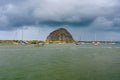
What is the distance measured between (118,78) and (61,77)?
297 inches

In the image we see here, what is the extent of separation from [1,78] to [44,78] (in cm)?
571

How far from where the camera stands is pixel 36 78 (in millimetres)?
32750

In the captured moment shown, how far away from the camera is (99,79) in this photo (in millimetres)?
32031

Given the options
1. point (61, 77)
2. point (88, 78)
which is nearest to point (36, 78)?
point (61, 77)

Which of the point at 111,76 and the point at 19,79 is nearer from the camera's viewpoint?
the point at 19,79

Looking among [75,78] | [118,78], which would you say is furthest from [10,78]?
[118,78]

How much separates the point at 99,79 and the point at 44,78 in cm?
724

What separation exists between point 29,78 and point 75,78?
612 cm

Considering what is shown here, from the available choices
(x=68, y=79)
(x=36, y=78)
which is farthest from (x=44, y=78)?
(x=68, y=79)

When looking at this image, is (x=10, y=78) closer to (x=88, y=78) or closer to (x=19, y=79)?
(x=19, y=79)

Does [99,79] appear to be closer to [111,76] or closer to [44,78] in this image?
[111,76]

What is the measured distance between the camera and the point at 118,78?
106 ft

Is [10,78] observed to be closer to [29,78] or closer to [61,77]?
[29,78]

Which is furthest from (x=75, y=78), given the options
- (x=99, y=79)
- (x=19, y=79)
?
(x=19, y=79)
